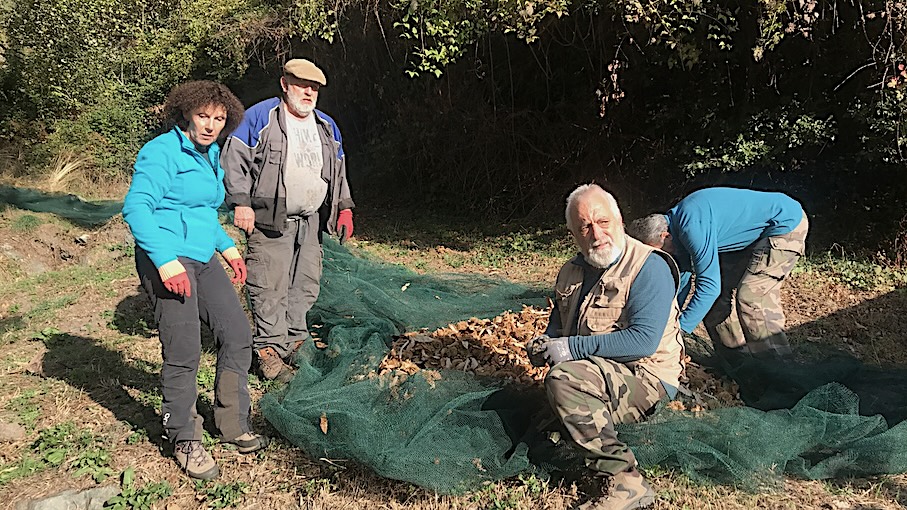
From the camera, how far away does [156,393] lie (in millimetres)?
3658

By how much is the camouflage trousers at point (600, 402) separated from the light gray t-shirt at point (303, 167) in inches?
73.4

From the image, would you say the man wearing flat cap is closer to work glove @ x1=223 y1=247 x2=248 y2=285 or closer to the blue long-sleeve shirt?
work glove @ x1=223 y1=247 x2=248 y2=285

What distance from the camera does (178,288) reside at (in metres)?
2.59

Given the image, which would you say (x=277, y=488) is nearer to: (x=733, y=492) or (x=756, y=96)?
(x=733, y=492)

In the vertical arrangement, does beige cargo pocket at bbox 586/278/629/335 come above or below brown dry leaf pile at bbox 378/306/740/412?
above

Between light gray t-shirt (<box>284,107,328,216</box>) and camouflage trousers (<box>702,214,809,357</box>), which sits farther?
light gray t-shirt (<box>284,107,328,216</box>)

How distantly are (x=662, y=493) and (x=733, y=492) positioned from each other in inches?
10.8

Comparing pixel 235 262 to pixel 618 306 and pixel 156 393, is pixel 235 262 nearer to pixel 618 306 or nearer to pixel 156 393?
pixel 156 393

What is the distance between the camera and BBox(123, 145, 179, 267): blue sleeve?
8.39 ft

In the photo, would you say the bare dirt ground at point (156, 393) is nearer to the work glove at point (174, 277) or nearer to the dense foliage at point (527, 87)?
the work glove at point (174, 277)

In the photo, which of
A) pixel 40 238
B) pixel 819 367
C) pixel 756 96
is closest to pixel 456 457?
pixel 819 367

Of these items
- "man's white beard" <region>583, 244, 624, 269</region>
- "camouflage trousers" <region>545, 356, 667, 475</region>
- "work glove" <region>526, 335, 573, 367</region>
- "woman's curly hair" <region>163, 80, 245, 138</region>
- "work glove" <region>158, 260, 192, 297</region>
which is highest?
"woman's curly hair" <region>163, 80, 245, 138</region>

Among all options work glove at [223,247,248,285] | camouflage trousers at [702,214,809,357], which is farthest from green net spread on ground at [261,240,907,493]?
work glove at [223,247,248,285]

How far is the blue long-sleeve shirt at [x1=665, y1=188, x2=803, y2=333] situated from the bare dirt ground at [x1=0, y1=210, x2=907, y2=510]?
519 mm
